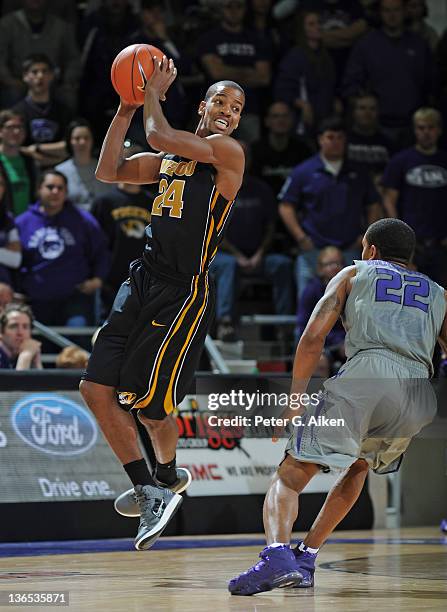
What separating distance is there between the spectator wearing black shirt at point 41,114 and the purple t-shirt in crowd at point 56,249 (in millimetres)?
908

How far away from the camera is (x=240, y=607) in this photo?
5312 mm

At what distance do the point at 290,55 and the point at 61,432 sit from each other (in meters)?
6.18

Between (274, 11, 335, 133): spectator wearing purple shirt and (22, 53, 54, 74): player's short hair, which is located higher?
(22, 53, 54, 74): player's short hair

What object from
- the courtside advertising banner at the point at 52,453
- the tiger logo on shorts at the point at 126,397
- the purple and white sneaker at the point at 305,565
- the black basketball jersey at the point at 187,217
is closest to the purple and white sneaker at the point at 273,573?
the purple and white sneaker at the point at 305,565

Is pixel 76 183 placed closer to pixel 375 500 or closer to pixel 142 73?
pixel 375 500

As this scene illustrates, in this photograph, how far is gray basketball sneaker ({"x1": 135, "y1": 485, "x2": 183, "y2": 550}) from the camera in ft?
20.6

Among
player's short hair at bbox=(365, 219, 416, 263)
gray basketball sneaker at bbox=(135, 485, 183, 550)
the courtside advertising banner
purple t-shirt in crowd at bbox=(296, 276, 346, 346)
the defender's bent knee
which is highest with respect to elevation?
player's short hair at bbox=(365, 219, 416, 263)

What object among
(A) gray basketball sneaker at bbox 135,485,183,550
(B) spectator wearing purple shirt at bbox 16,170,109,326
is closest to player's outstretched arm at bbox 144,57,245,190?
(A) gray basketball sneaker at bbox 135,485,183,550

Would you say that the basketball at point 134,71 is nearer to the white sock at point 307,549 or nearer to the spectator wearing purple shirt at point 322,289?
the white sock at point 307,549

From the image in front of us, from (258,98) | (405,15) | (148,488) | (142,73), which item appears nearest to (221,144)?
(142,73)

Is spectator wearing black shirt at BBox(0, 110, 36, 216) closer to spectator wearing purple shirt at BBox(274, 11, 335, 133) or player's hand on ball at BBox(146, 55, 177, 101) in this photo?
spectator wearing purple shirt at BBox(274, 11, 335, 133)

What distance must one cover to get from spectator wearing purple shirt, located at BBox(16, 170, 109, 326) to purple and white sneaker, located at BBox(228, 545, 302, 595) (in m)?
5.51

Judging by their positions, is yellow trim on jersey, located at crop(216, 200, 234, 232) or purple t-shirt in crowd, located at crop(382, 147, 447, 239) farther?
purple t-shirt in crowd, located at crop(382, 147, 447, 239)

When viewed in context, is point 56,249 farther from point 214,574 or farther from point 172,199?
point 214,574
